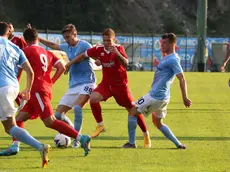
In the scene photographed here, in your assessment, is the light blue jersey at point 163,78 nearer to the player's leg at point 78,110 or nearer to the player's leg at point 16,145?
the player's leg at point 78,110

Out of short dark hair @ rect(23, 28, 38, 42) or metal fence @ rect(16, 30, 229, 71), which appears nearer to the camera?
short dark hair @ rect(23, 28, 38, 42)

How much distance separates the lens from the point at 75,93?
11469 mm

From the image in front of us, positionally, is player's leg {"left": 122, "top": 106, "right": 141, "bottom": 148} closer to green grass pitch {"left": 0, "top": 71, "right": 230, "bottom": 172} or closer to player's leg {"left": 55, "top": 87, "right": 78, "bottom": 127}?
green grass pitch {"left": 0, "top": 71, "right": 230, "bottom": 172}

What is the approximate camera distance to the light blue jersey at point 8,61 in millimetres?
8867

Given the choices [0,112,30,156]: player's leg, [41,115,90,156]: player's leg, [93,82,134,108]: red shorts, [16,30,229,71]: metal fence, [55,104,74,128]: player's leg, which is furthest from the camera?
[16,30,229,71]: metal fence

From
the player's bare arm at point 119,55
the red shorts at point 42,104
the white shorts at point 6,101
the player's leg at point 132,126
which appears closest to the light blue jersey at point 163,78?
the player's leg at point 132,126

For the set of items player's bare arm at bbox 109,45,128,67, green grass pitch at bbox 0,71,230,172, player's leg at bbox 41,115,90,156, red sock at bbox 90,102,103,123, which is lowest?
green grass pitch at bbox 0,71,230,172

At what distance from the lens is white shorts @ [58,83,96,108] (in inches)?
449

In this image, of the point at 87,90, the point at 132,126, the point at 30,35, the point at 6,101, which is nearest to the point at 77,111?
the point at 87,90

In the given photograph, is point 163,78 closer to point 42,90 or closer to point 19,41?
point 42,90

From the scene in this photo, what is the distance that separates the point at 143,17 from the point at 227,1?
47.1ft

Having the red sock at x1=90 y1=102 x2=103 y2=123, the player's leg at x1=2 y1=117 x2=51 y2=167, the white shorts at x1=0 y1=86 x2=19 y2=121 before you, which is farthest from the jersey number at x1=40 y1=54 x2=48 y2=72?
the red sock at x1=90 y1=102 x2=103 y2=123

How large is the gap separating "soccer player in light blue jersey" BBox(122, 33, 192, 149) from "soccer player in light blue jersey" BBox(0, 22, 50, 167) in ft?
6.95

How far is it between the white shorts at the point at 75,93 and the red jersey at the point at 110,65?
336mm
